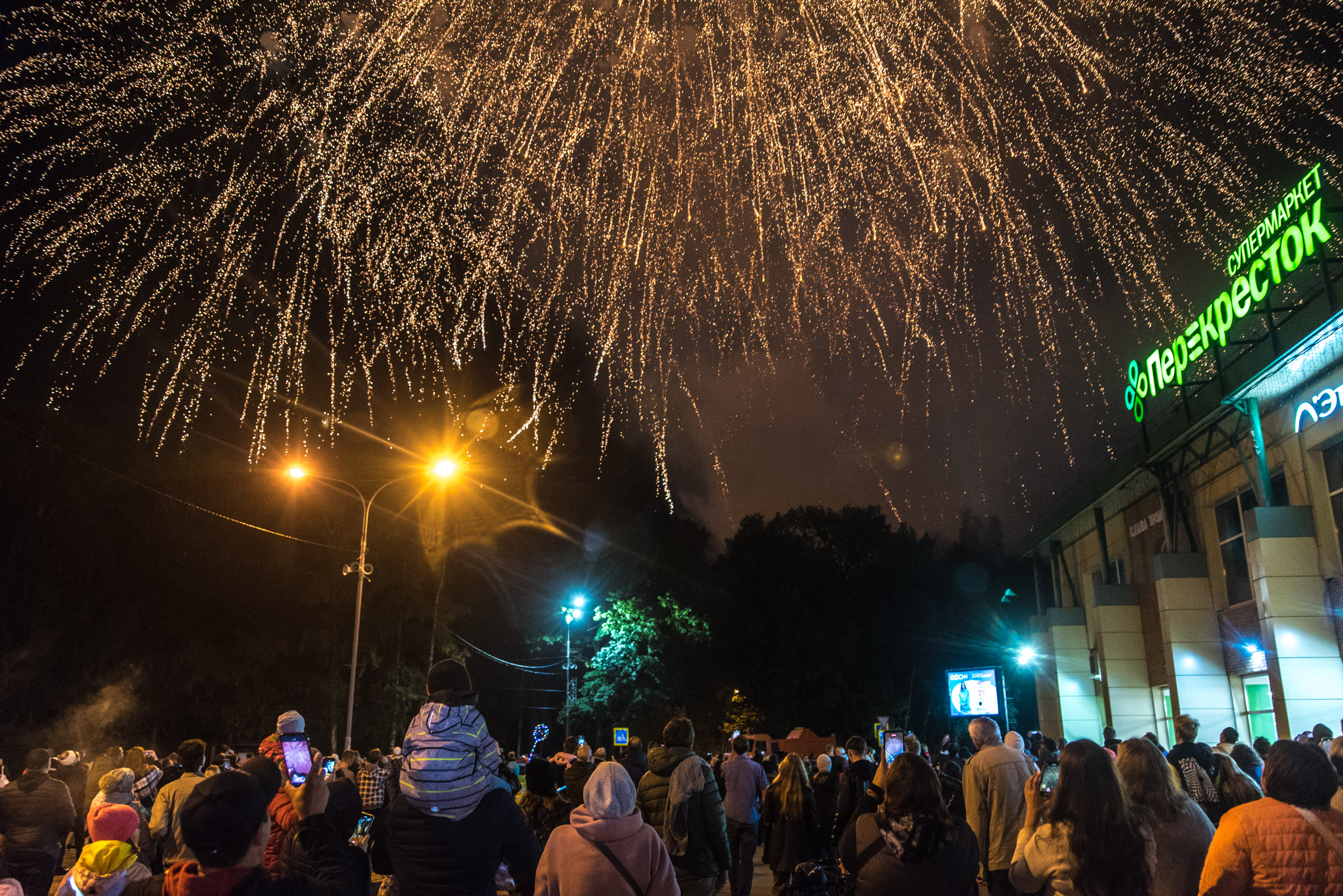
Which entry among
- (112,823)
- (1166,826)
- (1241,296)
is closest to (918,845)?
(1166,826)

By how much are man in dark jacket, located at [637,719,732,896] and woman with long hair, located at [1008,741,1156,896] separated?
3063mm

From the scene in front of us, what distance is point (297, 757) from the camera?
4305mm

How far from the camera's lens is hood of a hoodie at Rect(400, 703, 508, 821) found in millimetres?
3854

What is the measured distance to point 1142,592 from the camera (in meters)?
25.9

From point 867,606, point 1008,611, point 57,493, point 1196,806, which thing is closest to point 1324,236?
point 1196,806

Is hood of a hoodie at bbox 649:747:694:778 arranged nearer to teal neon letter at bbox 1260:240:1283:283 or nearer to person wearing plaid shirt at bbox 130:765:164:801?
person wearing plaid shirt at bbox 130:765:164:801

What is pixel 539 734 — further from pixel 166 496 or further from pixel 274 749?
pixel 274 749

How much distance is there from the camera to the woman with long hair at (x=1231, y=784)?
18.3ft

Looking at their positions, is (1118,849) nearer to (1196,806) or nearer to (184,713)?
(1196,806)

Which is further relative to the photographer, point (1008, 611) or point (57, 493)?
point (1008, 611)

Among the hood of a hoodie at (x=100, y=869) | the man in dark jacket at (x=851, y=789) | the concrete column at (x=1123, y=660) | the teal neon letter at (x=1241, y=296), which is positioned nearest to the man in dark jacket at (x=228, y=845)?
the hood of a hoodie at (x=100, y=869)

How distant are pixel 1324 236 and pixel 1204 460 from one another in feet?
24.7

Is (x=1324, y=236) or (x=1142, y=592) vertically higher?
(x=1324, y=236)

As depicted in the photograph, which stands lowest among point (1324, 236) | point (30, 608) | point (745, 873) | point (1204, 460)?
point (745, 873)
